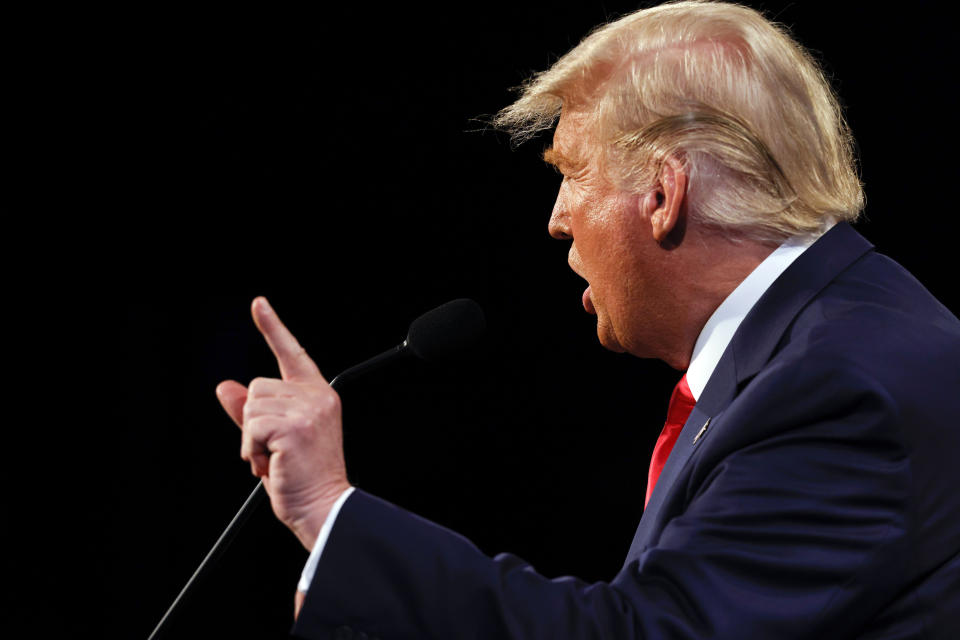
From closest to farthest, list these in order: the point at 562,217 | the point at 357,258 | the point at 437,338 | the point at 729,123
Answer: the point at 729,123, the point at 437,338, the point at 562,217, the point at 357,258

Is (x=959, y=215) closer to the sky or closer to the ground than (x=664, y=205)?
closer to the ground

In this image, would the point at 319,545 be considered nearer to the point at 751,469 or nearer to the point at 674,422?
the point at 751,469

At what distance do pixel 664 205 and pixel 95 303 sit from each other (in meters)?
1.74

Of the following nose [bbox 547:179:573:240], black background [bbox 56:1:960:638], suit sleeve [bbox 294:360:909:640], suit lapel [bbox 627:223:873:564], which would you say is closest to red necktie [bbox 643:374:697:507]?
suit lapel [bbox 627:223:873:564]

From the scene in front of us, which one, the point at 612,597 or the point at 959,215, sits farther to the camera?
the point at 959,215

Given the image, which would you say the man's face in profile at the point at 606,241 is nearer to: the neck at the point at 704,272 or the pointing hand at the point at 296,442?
the neck at the point at 704,272

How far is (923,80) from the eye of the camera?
96.5 inches

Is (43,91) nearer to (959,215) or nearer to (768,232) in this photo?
(768,232)

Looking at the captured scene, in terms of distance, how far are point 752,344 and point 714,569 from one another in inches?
13.1

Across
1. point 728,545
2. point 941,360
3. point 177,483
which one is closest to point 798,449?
point 728,545

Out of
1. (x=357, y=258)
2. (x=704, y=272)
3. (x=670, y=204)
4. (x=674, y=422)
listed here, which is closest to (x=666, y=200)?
(x=670, y=204)

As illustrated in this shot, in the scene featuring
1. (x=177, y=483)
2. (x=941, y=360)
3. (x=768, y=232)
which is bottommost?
(x=177, y=483)

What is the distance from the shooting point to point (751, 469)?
947 millimetres

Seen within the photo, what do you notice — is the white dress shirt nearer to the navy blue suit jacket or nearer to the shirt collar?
the shirt collar
